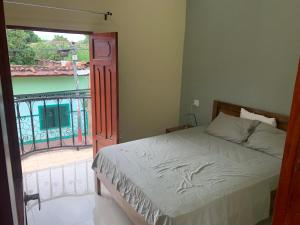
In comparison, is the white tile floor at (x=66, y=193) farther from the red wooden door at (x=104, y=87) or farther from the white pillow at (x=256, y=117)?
the white pillow at (x=256, y=117)

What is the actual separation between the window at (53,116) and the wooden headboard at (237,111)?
2.84 metres

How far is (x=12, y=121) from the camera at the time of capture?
85 centimetres

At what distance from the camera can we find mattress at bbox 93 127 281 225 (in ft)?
5.64

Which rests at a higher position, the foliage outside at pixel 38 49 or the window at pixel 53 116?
the foliage outside at pixel 38 49

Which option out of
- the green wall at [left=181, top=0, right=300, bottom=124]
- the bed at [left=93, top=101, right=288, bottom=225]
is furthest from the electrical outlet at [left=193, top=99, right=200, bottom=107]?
the bed at [left=93, top=101, right=288, bottom=225]

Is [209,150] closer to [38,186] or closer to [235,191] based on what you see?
[235,191]

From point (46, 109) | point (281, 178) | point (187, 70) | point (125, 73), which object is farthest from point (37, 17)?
point (281, 178)

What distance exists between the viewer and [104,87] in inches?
129

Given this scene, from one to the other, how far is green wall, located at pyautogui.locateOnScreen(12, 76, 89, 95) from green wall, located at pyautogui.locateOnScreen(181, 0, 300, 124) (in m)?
2.93

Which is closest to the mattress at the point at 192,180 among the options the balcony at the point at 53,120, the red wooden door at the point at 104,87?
the red wooden door at the point at 104,87

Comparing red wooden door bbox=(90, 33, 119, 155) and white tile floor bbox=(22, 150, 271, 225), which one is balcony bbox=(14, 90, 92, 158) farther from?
A: red wooden door bbox=(90, 33, 119, 155)

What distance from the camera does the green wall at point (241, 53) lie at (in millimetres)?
2660

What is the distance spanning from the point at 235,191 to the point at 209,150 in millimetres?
801

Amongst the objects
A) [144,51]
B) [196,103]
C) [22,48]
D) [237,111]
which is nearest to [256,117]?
[237,111]
